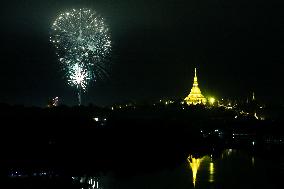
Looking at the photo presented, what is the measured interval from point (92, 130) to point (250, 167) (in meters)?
12.8

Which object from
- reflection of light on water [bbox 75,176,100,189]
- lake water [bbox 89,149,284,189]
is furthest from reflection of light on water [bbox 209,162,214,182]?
reflection of light on water [bbox 75,176,100,189]

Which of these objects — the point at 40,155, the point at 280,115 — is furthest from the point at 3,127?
the point at 280,115

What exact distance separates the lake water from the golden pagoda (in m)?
72.9

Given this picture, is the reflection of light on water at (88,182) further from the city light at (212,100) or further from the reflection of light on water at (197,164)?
the city light at (212,100)

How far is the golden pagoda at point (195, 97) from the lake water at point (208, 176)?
72920 millimetres

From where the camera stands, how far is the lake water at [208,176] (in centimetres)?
4166

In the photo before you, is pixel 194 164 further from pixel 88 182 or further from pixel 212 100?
pixel 212 100

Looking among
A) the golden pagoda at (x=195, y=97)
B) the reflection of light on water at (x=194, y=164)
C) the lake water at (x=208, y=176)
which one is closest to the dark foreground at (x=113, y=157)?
the lake water at (x=208, y=176)

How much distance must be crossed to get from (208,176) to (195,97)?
8642cm

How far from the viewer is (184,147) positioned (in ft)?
223

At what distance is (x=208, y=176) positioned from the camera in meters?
45.9

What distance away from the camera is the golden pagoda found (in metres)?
131

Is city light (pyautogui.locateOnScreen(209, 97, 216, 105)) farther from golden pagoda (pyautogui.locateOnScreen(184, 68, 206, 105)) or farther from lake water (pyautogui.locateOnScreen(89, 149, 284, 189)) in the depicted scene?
lake water (pyautogui.locateOnScreen(89, 149, 284, 189))

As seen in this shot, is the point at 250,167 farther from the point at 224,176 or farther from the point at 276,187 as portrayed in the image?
the point at 276,187
